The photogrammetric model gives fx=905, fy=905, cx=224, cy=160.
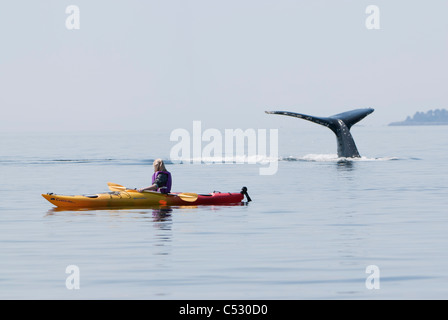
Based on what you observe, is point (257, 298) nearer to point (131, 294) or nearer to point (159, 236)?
point (131, 294)

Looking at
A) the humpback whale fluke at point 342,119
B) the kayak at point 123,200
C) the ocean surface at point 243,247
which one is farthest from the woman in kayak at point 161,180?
the humpback whale fluke at point 342,119

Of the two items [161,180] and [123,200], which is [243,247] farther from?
[123,200]

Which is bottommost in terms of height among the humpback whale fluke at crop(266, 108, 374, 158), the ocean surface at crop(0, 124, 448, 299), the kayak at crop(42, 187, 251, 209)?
the ocean surface at crop(0, 124, 448, 299)

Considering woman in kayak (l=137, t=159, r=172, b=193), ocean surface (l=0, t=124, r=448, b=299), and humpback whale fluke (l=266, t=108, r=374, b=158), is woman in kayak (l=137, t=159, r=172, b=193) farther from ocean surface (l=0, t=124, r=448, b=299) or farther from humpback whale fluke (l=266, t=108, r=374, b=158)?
humpback whale fluke (l=266, t=108, r=374, b=158)

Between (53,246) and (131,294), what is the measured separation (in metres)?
6.32

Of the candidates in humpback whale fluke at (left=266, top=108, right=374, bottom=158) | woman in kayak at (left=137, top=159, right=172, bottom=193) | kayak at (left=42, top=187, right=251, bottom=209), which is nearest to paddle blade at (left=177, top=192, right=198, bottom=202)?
kayak at (left=42, top=187, right=251, bottom=209)

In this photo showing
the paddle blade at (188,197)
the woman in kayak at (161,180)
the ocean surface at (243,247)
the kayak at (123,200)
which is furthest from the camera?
the paddle blade at (188,197)

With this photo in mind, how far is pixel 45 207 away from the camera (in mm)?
30969

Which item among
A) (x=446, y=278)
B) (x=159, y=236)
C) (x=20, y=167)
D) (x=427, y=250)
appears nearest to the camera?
(x=446, y=278)

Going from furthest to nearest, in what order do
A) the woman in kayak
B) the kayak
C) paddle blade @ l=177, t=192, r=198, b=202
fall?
paddle blade @ l=177, t=192, r=198, b=202
the kayak
the woman in kayak

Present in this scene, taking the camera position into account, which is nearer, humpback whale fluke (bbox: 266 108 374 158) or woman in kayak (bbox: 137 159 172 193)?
woman in kayak (bbox: 137 159 172 193)

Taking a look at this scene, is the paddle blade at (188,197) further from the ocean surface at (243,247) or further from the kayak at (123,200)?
the ocean surface at (243,247)

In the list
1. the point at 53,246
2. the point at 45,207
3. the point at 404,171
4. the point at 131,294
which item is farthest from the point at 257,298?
the point at 404,171

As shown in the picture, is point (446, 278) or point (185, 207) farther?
point (185, 207)
